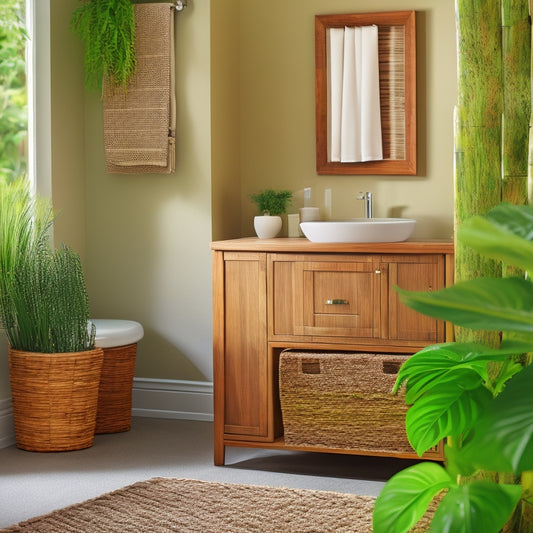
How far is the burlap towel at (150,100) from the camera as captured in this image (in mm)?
3943

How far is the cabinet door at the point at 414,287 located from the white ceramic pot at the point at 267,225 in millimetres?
797

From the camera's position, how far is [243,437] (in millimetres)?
3355

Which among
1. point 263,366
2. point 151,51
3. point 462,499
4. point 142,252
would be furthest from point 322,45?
point 462,499

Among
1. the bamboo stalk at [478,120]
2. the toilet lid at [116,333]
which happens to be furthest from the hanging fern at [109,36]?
the bamboo stalk at [478,120]

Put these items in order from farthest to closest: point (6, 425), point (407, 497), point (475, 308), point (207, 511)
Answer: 1. point (6, 425)
2. point (207, 511)
3. point (407, 497)
4. point (475, 308)

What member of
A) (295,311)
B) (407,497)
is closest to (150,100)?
(295,311)

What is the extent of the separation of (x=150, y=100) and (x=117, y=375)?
127cm

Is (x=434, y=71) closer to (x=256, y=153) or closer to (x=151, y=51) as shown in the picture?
(x=256, y=153)

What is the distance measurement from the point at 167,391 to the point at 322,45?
1798mm

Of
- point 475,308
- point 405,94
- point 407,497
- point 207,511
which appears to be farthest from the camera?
point 405,94

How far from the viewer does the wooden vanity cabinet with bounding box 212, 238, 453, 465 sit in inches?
124

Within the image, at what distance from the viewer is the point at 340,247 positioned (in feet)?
10.5

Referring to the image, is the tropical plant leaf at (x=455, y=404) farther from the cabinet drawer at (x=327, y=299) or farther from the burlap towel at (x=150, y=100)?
the burlap towel at (x=150, y=100)

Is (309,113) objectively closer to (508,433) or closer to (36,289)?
(36,289)
